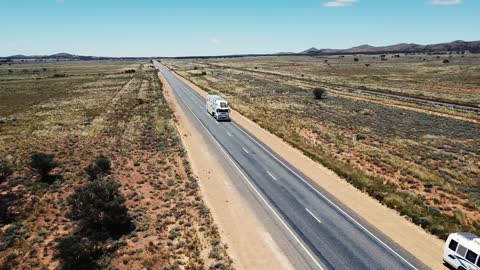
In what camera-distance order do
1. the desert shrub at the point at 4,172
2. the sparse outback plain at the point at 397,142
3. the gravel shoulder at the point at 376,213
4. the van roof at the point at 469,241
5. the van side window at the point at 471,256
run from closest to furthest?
the van side window at the point at 471,256 → the van roof at the point at 469,241 → the gravel shoulder at the point at 376,213 → the sparse outback plain at the point at 397,142 → the desert shrub at the point at 4,172

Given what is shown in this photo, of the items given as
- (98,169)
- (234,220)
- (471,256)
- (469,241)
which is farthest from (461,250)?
(98,169)

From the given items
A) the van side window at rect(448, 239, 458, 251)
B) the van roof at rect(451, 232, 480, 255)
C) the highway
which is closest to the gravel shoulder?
the highway

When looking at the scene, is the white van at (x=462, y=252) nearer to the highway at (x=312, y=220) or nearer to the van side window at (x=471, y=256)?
the van side window at (x=471, y=256)

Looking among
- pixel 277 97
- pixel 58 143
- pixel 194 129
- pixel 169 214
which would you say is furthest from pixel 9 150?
pixel 277 97

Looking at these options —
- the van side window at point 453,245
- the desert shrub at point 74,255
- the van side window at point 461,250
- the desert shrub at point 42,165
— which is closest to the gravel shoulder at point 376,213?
the van side window at point 453,245

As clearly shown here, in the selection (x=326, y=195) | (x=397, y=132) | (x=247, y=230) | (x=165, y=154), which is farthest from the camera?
(x=397, y=132)

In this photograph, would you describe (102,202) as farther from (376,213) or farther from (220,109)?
(220,109)

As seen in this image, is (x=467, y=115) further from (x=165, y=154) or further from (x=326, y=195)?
(x=165, y=154)
